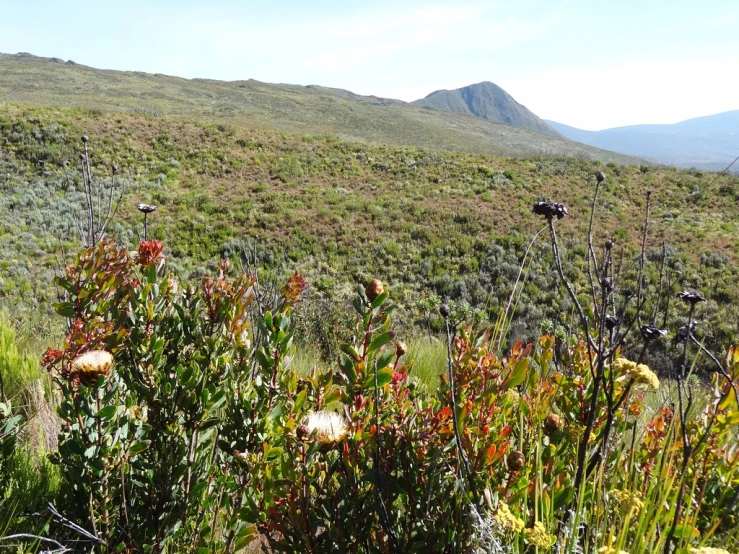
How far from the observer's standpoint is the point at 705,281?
1295 centimetres

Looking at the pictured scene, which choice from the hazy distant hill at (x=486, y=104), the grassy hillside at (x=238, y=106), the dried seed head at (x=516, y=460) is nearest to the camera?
the dried seed head at (x=516, y=460)

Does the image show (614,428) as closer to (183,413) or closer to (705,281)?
(183,413)

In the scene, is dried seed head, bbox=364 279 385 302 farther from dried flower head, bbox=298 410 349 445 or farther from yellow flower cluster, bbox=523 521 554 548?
yellow flower cluster, bbox=523 521 554 548

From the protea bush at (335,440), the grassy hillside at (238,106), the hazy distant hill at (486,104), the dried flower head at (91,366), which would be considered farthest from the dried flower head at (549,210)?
the hazy distant hill at (486,104)

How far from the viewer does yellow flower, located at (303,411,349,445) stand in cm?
123

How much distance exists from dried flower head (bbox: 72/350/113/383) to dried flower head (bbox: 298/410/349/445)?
523 millimetres

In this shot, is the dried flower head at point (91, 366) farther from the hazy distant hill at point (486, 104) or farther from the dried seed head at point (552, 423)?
the hazy distant hill at point (486, 104)

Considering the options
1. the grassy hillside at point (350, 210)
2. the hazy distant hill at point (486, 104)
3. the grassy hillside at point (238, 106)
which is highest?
the hazy distant hill at point (486, 104)

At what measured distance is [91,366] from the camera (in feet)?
3.82

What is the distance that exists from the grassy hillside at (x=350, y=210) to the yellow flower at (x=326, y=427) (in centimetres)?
637

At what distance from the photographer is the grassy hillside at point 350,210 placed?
12570mm

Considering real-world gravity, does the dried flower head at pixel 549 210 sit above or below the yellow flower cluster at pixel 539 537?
above

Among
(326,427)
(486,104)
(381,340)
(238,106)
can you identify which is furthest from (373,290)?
(486,104)

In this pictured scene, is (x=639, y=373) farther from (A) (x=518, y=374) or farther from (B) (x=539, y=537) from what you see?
(B) (x=539, y=537)
